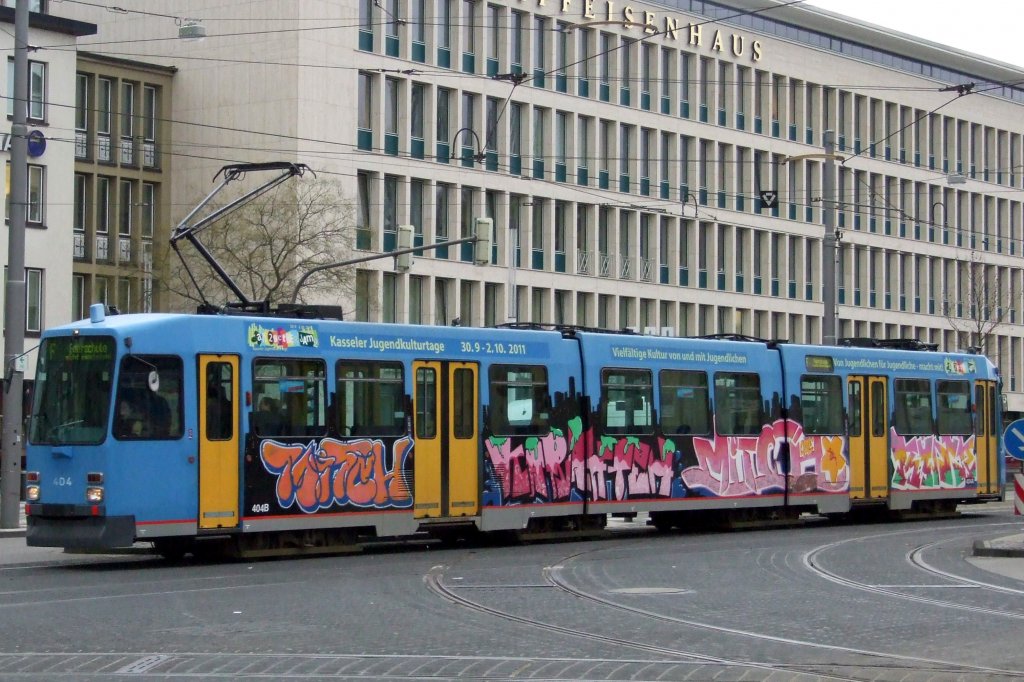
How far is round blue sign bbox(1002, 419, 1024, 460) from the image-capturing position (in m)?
24.3

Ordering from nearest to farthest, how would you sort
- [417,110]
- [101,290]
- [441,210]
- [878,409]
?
[878,409] → [101,290] → [417,110] → [441,210]

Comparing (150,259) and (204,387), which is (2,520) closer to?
(204,387)

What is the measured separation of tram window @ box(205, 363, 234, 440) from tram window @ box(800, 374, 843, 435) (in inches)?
473

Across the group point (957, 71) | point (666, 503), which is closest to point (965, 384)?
point (666, 503)

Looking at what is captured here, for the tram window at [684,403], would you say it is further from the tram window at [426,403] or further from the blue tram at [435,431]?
the tram window at [426,403]

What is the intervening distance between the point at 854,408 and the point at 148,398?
14767 mm

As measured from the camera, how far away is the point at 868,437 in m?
31.0

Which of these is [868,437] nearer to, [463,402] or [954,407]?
[954,407]

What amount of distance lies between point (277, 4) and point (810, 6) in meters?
25.6

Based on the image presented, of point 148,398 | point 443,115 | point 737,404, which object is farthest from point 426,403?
point 443,115

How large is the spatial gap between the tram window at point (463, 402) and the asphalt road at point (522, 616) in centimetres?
171

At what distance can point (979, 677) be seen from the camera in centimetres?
1116

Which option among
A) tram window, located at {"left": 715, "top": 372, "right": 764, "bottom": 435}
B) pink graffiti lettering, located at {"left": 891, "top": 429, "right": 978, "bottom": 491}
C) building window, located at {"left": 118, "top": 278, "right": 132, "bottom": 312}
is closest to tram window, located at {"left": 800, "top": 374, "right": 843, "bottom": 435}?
tram window, located at {"left": 715, "top": 372, "right": 764, "bottom": 435}

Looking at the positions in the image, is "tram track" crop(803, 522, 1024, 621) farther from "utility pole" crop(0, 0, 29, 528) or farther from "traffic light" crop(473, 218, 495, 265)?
"traffic light" crop(473, 218, 495, 265)
